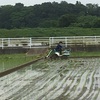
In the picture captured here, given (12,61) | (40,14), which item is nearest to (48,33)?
(40,14)

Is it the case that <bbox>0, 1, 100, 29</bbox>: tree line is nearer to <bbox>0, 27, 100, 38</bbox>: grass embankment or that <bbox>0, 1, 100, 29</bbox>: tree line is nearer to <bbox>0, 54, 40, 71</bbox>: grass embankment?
<bbox>0, 27, 100, 38</bbox>: grass embankment

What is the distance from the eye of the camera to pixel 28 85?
11062 mm

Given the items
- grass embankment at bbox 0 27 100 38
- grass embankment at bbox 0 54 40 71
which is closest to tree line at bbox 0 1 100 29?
grass embankment at bbox 0 27 100 38

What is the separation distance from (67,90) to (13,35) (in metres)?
52.9

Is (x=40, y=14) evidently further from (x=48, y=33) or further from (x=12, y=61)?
(x=12, y=61)

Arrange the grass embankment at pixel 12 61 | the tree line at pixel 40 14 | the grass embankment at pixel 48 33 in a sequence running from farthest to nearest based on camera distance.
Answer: the tree line at pixel 40 14
the grass embankment at pixel 48 33
the grass embankment at pixel 12 61

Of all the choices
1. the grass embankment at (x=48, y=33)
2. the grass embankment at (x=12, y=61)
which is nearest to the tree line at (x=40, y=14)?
the grass embankment at (x=48, y=33)

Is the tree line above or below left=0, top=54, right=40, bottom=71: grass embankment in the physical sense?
above

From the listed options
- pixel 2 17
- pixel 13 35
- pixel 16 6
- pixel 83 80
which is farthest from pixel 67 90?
pixel 16 6

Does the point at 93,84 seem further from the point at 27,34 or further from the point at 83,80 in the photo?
the point at 27,34

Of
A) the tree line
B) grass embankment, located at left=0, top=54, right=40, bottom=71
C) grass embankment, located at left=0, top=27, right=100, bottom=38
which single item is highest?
the tree line

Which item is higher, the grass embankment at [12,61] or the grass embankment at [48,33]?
the grass embankment at [48,33]

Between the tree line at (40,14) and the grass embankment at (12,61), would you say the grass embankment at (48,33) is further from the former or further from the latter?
the grass embankment at (12,61)

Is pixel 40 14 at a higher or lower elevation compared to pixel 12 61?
higher
